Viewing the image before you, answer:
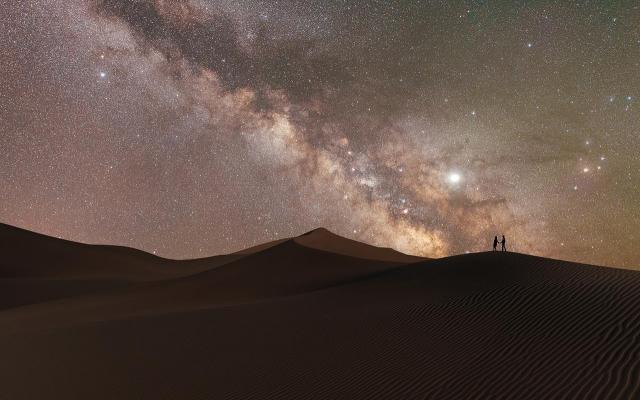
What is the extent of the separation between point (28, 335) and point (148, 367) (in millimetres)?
6946

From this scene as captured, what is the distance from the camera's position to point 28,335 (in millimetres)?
14867

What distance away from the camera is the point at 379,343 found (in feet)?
34.8

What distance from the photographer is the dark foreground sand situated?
26.1ft

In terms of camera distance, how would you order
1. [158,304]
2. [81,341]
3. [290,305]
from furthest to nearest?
[158,304] < [290,305] < [81,341]

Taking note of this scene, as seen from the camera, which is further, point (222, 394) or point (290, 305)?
point (290, 305)

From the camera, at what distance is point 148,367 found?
10.6 m

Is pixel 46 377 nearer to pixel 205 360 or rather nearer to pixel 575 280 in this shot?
pixel 205 360

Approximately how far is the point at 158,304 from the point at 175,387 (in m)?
13.4

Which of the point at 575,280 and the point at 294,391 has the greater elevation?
the point at 575,280

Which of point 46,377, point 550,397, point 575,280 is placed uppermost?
point 575,280

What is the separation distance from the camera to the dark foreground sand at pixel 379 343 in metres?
7.96

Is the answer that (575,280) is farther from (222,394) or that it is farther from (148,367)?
(148,367)

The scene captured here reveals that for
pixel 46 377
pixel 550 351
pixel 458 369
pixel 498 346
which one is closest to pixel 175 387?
pixel 46 377

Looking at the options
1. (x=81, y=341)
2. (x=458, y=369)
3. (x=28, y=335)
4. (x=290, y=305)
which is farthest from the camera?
(x=290, y=305)
